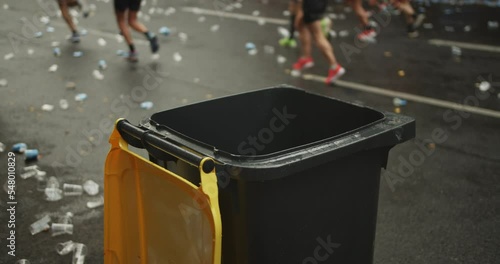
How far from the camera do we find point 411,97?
7070 millimetres

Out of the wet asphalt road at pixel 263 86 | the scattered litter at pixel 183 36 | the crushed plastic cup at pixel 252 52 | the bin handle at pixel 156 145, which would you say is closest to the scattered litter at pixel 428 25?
the wet asphalt road at pixel 263 86

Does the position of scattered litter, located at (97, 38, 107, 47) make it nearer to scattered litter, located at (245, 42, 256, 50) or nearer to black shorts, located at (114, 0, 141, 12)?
black shorts, located at (114, 0, 141, 12)

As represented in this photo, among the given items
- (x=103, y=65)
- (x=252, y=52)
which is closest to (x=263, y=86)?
(x=252, y=52)

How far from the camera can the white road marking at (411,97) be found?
21.4ft

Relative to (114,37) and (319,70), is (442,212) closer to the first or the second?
(319,70)

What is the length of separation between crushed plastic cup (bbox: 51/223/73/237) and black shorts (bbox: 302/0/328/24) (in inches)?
178

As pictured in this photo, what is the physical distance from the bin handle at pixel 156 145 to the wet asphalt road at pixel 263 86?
1.51 metres

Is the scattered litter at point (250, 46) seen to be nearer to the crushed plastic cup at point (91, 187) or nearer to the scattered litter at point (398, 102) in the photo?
the scattered litter at point (398, 102)

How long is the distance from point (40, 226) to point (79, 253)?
51cm

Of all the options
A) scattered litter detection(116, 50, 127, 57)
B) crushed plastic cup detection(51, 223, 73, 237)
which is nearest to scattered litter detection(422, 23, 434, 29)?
scattered litter detection(116, 50, 127, 57)

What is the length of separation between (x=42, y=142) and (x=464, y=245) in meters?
3.89

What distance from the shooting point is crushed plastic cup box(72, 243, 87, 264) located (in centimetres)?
362

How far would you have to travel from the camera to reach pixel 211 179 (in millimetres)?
2014

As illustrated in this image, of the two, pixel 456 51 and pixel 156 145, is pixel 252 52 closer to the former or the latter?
pixel 456 51
